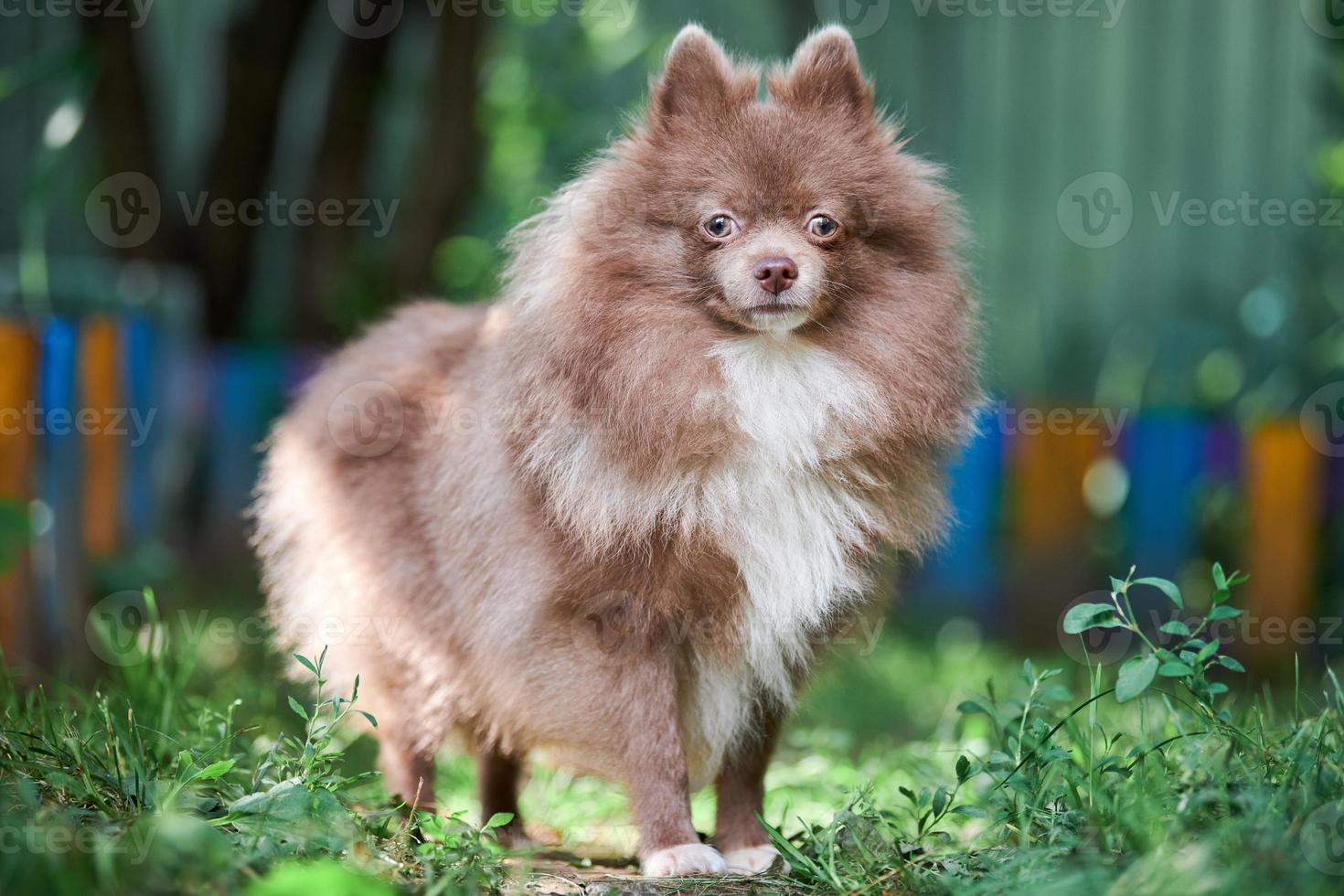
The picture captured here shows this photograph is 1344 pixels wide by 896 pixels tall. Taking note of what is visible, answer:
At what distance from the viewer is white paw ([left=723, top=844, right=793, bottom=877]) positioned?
10.4ft

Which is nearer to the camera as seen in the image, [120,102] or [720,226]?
[720,226]

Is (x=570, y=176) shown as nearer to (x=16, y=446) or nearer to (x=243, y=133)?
(x=16, y=446)

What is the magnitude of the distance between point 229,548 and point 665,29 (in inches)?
164

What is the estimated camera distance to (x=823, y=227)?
3215mm

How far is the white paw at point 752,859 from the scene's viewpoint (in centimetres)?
316

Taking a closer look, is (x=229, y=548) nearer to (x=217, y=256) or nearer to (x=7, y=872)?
(x=217, y=256)

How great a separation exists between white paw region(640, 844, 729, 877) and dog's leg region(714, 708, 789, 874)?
339mm

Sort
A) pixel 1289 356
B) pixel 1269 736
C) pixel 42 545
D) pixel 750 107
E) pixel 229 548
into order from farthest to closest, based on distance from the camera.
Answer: pixel 229 548 < pixel 1289 356 < pixel 42 545 < pixel 750 107 < pixel 1269 736

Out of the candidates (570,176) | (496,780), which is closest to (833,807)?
(496,780)

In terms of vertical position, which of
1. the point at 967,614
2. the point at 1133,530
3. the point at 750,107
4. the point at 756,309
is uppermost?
the point at 750,107

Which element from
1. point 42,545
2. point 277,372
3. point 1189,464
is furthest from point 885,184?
point 277,372

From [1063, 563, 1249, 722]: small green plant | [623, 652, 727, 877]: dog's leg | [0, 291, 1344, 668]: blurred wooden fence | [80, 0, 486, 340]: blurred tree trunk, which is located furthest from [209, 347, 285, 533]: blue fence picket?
[1063, 563, 1249, 722]: small green plant

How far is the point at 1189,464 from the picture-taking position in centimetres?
715

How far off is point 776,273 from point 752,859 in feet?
4.89
